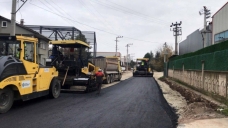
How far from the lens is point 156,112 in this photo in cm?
1016

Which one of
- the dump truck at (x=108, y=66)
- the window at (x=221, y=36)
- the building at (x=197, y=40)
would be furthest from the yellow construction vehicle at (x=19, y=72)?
the building at (x=197, y=40)

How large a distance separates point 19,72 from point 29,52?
→ 54.6 inches

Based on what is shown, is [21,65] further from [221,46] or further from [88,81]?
[221,46]

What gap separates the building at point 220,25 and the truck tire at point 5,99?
21.2m

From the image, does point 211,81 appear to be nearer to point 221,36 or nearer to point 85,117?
point 85,117

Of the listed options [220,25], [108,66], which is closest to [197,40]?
[220,25]

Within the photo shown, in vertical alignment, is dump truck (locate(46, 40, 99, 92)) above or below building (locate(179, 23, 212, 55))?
below

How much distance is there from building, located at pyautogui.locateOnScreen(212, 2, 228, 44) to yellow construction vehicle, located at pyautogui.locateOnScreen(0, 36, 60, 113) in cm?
1911

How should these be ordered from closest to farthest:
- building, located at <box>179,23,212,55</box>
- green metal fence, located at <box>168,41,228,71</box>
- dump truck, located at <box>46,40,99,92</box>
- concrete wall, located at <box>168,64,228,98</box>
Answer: concrete wall, located at <box>168,64,228,98</box>, green metal fence, located at <box>168,41,228,71</box>, dump truck, located at <box>46,40,99,92</box>, building, located at <box>179,23,212,55</box>

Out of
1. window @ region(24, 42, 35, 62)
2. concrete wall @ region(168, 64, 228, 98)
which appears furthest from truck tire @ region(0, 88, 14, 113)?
concrete wall @ region(168, 64, 228, 98)

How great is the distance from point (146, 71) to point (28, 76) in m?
39.3

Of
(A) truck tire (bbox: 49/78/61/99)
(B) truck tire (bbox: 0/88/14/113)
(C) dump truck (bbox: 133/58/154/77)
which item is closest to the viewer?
(B) truck tire (bbox: 0/88/14/113)

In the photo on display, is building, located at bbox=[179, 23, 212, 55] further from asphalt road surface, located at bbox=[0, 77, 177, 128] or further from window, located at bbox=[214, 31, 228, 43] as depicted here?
asphalt road surface, located at bbox=[0, 77, 177, 128]

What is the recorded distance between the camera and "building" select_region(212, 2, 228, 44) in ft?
82.5
